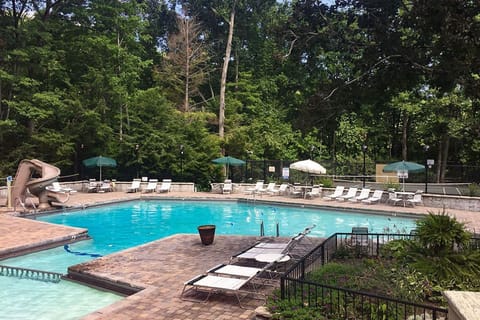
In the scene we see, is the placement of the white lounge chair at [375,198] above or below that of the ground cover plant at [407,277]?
above

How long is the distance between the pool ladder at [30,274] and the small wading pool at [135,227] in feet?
A: 0.61

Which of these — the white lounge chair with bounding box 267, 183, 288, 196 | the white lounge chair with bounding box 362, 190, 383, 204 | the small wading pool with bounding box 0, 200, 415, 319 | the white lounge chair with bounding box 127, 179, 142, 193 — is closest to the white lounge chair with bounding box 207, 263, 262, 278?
the small wading pool with bounding box 0, 200, 415, 319

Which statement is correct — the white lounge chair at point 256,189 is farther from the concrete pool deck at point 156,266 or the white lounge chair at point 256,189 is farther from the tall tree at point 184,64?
the concrete pool deck at point 156,266

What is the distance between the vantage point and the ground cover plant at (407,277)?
5113 mm

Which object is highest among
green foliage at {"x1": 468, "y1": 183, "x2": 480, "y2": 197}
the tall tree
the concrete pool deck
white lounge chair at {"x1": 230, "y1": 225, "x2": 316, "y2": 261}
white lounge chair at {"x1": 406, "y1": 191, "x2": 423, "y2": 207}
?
the tall tree

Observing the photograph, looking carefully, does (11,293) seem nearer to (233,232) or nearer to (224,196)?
A: (233,232)

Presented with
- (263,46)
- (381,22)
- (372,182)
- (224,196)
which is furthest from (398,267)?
(263,46)

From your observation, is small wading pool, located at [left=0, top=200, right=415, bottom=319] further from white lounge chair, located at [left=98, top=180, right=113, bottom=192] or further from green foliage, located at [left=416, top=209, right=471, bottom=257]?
green foliage, located at [left=416, top=209, right=471, bottom=257]

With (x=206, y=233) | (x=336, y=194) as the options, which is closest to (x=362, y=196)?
(x=336, y=194)

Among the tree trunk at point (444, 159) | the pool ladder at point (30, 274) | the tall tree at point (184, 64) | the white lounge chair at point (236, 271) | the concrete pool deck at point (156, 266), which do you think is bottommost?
the pool ladder at point (30, 274)

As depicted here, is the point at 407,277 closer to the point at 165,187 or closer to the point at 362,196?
the point at 362,196

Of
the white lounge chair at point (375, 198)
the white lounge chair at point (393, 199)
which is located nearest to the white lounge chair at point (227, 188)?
the white lounge chair at point (375, 198)

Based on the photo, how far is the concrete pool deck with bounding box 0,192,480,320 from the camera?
230 inches

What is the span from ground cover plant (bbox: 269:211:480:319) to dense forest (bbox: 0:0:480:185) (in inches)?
125
